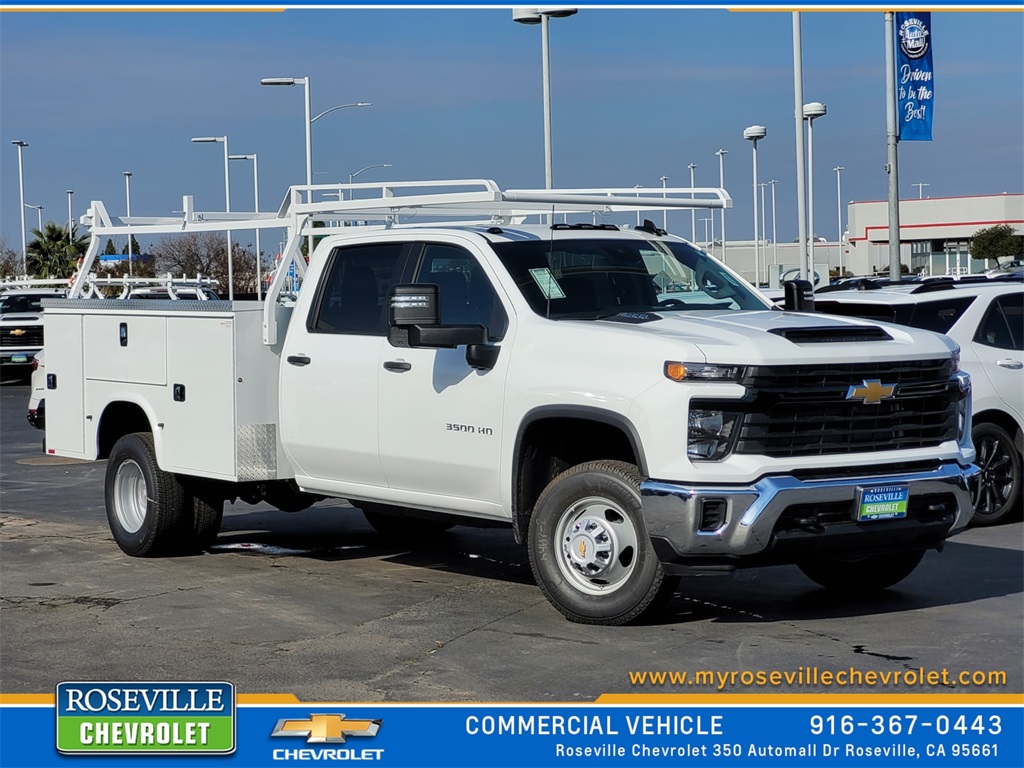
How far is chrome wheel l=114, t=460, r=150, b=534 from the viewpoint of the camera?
10.5 m

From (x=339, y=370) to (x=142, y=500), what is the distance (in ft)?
7.39

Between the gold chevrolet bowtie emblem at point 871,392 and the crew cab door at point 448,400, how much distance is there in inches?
72.1

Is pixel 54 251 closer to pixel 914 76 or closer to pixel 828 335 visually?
pixel 914 76

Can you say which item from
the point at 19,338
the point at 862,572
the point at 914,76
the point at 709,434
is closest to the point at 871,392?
the point at 709,434

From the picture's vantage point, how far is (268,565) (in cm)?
1009

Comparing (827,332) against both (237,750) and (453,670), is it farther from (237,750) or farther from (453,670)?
(237,750)

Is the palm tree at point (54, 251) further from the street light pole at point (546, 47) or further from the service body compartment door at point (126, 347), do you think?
the service body compartment door at point (126, 347)

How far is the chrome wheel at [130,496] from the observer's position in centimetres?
1049

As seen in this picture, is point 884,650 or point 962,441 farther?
point 962,441

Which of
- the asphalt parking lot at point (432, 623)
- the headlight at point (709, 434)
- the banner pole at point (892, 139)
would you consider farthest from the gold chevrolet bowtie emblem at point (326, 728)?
the banner pole at point (892, 139)

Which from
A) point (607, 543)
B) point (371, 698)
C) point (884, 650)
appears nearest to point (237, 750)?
point (371, 698)

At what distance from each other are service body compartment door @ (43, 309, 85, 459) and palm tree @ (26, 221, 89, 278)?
2275 inches

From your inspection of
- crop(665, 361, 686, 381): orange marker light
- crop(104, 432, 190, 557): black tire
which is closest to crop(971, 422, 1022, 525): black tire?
crop(665, 361, 686, 381): orange marker light

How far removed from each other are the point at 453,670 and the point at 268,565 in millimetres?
3381
